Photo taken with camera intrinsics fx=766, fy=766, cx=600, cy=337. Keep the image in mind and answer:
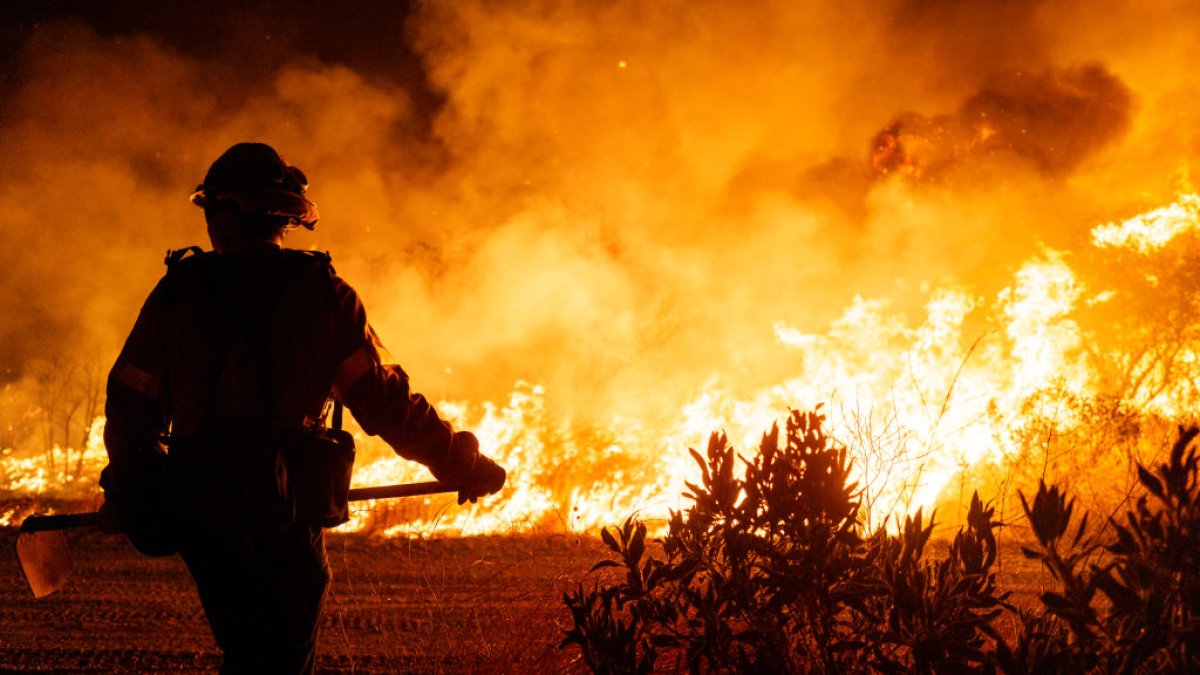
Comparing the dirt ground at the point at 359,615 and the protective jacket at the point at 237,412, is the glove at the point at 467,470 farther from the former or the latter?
the dirt ground at the point at 359,615

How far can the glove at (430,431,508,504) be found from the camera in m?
2.35

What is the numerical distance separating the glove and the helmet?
0.86 meters

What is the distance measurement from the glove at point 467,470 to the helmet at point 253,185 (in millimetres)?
856

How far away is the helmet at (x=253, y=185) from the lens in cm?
226

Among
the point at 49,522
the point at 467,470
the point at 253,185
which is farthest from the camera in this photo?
the point at 49,522

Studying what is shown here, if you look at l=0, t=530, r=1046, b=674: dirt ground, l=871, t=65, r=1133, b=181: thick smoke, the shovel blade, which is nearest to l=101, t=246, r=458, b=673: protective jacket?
the shovel blade

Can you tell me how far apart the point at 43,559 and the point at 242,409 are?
4.01 feet

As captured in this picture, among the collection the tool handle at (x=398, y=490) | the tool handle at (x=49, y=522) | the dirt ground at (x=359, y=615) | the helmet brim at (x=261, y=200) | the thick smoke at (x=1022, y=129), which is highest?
the thick smoke at (x=1022, y=129)

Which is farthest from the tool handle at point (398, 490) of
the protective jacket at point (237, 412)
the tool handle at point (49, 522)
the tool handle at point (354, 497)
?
the tool handle at point (49, 522)

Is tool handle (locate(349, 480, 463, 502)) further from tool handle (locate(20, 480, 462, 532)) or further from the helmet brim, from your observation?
the helmet brim

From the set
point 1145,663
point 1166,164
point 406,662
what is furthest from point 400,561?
point 1166,164

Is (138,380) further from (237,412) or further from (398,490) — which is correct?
(398,490)

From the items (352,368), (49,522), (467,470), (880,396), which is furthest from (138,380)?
(880,396)

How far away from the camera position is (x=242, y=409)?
2008 millimetres
